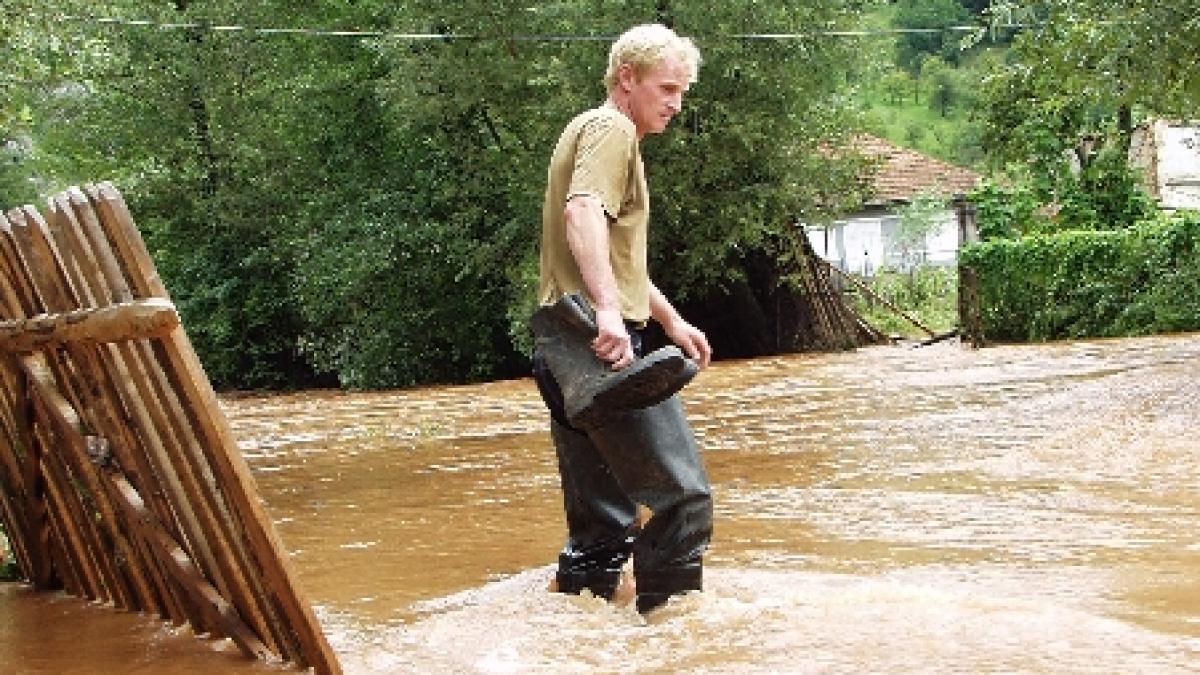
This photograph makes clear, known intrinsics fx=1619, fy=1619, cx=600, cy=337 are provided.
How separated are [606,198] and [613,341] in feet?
1.47

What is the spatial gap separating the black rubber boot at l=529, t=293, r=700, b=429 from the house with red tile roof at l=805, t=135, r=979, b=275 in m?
40.8

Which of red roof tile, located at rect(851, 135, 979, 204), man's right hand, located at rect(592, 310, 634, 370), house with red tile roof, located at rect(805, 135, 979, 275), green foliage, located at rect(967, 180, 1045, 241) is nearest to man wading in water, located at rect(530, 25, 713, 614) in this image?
man's right hand, located at rect(592, 310, 634, 370)

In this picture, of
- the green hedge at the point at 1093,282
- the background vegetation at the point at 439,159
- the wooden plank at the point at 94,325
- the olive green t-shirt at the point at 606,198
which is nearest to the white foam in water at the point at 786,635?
the olive green t-shirt at the point at 606,198

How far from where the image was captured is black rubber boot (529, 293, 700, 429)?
177 inches

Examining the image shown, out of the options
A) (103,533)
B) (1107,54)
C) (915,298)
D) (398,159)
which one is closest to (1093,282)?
(915,298)

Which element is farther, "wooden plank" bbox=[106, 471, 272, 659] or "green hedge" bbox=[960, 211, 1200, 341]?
"green hedge" bbox=[960, 211, 1200, 341]

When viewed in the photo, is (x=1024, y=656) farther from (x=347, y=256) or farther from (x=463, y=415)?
(x=347, y=256)

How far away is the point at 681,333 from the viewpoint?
5137mm

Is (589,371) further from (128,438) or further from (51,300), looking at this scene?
(51,300)

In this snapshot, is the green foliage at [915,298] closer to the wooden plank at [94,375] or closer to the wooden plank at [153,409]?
the wooden plank at [94,375]

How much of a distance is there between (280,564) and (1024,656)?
1884mm

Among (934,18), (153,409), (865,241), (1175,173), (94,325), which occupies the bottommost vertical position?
(865,241)

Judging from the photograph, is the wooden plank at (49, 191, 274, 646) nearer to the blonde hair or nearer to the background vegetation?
the blonde hair

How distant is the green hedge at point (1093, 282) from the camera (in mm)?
23759
